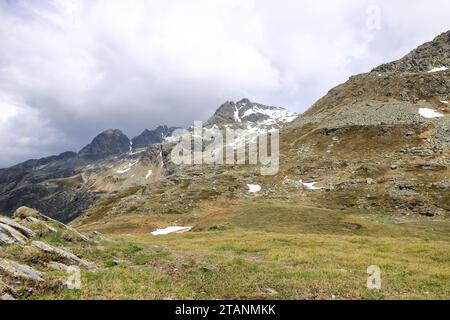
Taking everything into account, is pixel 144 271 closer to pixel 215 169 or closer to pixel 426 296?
pixel 426 296

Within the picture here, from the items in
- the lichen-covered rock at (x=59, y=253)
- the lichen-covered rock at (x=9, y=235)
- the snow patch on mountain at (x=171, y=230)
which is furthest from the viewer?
the snow patch on mountain at (x=171, y=230)

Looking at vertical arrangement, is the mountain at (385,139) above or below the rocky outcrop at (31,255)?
above

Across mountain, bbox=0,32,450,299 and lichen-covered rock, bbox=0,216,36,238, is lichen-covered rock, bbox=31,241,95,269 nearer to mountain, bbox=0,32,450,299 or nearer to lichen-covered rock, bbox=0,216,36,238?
mountain, bbox=0,32,450,299

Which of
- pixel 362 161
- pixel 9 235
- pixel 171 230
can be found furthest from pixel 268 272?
pixel 362 161

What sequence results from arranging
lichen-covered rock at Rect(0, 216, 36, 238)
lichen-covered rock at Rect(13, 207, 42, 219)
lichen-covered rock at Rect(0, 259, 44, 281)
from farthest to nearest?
lichen-covered rock at Rect(13, 207, 42, 219), lichen-covered rock at Rect(0, 216, 36, 238), lichen-covered rock at Rect(0, 259, 44, 281)

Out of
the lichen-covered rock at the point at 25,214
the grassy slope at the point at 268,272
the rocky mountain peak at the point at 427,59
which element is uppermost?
the rocky mountain peak at the point at 427,59

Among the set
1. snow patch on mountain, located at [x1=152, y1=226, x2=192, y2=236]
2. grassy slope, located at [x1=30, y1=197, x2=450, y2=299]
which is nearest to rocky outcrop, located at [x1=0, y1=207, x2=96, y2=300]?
grassy slope, located at [x1=30, y1=197, x2=450, y2=299]

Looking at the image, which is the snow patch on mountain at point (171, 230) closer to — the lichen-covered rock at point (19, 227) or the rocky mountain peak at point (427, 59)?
the lichen-covered rock at point (19, 227)

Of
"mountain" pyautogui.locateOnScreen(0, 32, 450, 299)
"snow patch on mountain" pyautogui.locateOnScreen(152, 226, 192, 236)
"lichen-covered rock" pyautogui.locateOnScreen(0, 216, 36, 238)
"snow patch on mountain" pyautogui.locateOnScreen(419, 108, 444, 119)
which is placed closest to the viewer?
"mountain" pyautogui.locateOnScreen(0, 32, 450, 299)

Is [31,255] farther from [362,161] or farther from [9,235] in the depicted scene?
[362,161]

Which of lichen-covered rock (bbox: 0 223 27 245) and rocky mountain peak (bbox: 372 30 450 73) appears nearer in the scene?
lichen-covered rock (bbox: 0 223 27 245)

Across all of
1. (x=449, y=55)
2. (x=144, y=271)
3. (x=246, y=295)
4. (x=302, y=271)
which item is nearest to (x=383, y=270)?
(x=302, y=271)

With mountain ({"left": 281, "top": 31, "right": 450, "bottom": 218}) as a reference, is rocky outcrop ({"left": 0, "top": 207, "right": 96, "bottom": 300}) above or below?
below

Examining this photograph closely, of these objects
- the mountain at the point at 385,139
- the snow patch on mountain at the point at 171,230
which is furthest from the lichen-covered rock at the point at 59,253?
the mountain at the point at 385,139
